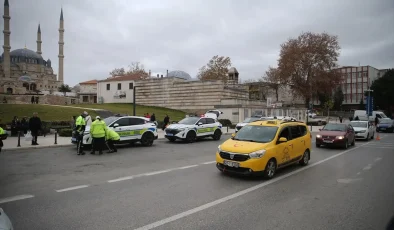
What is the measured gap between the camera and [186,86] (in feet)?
162

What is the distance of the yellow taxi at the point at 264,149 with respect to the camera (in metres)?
8.12

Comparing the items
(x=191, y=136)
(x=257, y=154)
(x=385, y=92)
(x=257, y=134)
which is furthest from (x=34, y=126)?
(x=385, y=92)

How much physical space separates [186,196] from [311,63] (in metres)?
52.8

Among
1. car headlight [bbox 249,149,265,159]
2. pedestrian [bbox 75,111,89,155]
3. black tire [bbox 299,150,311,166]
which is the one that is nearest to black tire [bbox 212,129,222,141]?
pedestrian [bbox 75,111,89,155]

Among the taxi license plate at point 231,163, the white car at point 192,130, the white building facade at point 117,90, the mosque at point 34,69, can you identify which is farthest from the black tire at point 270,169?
the mosque at point 34,69

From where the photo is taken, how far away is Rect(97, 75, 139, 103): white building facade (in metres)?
54.0

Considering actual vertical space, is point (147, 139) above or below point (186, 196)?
above

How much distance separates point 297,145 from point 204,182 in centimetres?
403

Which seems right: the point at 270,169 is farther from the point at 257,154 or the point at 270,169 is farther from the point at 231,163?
the point at 231,163

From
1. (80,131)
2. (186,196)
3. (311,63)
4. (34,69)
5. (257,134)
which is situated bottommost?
(186,196)

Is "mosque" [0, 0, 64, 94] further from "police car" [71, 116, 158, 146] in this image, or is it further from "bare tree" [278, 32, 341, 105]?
"police car" [71, 116, 158, 146]

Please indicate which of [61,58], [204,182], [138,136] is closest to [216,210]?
[204,182]

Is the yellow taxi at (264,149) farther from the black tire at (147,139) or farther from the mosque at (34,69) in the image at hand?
the mosque at (34,69)

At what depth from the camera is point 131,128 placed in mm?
16125
